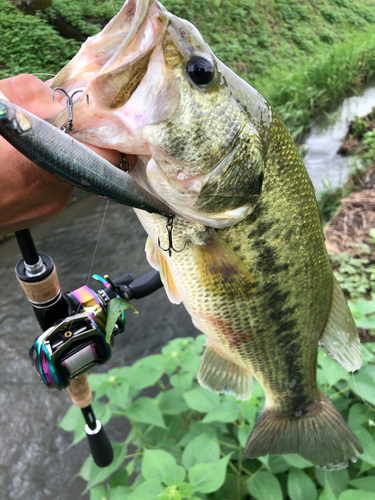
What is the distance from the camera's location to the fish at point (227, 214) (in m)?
0.74

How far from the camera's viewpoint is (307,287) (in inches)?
47.0

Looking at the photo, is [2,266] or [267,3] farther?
[267,3]

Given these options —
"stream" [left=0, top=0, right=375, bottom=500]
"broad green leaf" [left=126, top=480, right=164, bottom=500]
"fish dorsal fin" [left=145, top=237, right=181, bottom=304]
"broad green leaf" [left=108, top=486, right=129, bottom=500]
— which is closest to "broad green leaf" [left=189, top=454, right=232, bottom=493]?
"broad green leaf" [left=126, top=480, right=164, bottom=500]

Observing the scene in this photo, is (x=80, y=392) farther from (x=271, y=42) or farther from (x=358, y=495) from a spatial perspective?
(x=271, y=42)

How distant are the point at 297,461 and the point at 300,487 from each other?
0.29ft

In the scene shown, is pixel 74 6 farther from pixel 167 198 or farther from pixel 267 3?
pixel 167 198

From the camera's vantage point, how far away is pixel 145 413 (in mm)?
1495


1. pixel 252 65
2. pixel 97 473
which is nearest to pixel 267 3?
pixel 252 65

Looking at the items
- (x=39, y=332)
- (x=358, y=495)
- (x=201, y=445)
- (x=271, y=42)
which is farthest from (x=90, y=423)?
(x=271, y=42)

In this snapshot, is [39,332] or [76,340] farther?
[39,332]

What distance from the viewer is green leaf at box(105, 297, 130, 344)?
1083 millimetres

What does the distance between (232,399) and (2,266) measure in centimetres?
328

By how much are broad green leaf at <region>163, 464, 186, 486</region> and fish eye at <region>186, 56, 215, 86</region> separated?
1.18 m

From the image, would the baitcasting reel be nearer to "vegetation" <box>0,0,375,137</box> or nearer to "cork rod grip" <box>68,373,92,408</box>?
"cork rod grip" <box>68,373,92,408</box>
